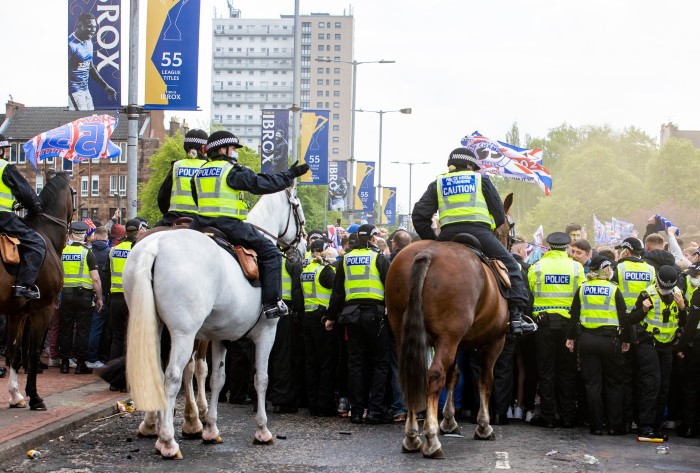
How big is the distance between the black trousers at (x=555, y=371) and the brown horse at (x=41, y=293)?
5810mm

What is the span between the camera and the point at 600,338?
11648 millimetres

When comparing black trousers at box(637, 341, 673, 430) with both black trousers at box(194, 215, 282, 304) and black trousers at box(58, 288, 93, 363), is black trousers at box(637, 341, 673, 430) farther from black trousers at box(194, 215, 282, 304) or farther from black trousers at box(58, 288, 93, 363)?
black trousers at box(58, 288, 93, 363)

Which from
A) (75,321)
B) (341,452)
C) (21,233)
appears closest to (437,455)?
(341,452)

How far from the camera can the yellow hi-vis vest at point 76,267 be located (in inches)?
618

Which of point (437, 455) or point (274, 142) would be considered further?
point (274, 142)

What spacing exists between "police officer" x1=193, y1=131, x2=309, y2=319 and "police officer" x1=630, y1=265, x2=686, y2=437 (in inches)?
172

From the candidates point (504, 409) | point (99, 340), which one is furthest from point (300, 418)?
point (99, 340)

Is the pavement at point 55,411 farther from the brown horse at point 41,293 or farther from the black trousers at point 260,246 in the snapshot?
the black trousers at point 260,246

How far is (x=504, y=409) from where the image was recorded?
12.2 meters

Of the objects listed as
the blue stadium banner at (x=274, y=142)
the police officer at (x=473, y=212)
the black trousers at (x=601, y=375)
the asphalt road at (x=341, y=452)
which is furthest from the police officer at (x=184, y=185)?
the blue stadium banner at (x=274, y=142)

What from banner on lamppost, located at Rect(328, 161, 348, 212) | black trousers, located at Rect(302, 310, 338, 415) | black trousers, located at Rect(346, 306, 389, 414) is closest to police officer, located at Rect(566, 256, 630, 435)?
black trousers, located at Rect(346, 306, 389, 414)

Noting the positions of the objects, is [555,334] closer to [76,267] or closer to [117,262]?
[117,262]

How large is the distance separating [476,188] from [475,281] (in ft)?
4.31

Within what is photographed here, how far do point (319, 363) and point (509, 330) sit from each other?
313 cm
